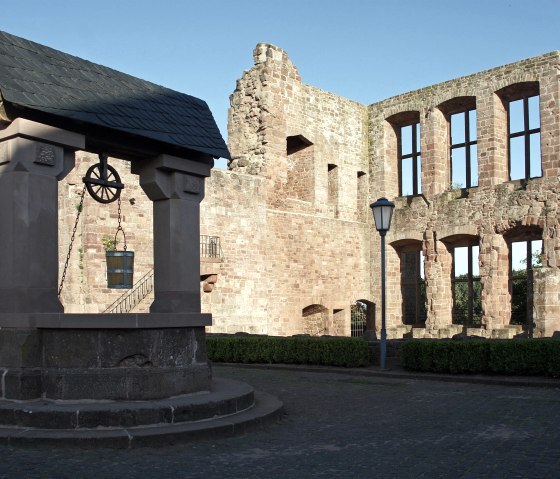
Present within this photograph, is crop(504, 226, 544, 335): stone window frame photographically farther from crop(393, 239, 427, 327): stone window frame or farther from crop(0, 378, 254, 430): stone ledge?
crop(0, 378, 254, 430): stone ledge

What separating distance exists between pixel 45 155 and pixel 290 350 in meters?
7.17

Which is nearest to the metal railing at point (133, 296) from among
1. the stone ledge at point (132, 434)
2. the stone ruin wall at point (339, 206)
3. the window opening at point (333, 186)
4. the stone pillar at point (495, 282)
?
the stone ruin wall at point (339, 206)

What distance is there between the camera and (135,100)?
8203 millimetres

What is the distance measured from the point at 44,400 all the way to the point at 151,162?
2.76 meters

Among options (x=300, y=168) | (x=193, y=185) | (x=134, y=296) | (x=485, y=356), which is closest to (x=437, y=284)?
(x=300, y=168)

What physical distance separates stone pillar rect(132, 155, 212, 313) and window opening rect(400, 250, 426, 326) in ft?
60.2

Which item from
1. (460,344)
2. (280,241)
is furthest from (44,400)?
(280,241)

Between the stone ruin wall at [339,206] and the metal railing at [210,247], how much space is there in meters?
0.20

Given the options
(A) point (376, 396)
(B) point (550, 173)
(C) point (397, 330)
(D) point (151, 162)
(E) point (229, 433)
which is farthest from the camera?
(C) point (397, 330)

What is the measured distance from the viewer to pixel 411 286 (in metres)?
28.2

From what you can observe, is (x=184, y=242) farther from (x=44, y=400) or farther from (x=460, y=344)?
(x=460, y=344)

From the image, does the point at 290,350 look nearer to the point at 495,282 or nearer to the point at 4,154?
the point at 4,154

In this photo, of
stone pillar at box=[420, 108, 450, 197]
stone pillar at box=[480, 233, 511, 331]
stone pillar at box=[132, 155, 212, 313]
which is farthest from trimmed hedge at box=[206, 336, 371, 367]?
stone pillar at box=[420, 108, 450, 197]

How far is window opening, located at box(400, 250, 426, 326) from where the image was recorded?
86.0ft
